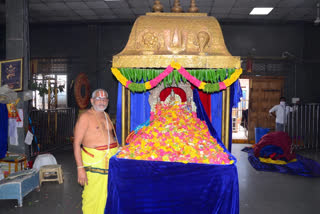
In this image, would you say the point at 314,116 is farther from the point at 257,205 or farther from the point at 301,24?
the point at 257,205

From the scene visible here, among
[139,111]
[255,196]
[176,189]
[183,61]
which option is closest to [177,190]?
[176,189]

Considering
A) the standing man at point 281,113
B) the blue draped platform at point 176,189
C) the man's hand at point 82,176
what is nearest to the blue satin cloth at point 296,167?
the standing man at point 281,113

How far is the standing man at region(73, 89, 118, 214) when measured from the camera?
2945 mm

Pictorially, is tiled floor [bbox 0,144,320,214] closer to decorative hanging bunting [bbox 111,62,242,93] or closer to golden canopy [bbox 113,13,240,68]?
decorative hanging bunting [bbox 111,62,242,93]

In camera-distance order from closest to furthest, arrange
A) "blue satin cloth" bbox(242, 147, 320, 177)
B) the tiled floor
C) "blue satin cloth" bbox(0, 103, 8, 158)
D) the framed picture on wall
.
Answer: the tiled floor
"blue satin cloth" bbox(0, 103, 8, 158)
the framed picture on wall
"blue satin cloth" bbox(242, 147, 320, 177)

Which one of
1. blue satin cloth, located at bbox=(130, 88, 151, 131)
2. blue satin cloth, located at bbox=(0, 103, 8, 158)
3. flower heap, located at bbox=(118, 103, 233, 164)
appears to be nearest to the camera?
flower heap, located at bbox=(118, 103, 233, 164)

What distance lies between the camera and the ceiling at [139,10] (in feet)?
22.7

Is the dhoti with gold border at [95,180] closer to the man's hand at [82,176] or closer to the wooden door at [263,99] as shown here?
the man's hand at [82,176]

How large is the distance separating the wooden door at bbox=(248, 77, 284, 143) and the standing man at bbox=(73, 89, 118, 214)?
6.72 metres

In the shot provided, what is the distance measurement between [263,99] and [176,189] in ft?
22.7

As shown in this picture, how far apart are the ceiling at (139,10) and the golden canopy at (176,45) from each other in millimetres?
3200

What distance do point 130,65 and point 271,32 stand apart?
22.2 ft

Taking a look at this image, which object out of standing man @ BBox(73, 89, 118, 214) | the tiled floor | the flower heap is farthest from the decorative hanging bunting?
the tiled floor

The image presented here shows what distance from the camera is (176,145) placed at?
9.87 feet
